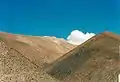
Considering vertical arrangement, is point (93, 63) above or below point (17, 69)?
above

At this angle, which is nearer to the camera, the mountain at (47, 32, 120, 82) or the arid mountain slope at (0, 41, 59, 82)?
the arid mountain slope at (0, 41, 59, 82)

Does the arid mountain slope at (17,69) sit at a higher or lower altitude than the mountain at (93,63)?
lower

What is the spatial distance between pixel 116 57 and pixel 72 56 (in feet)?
68.3

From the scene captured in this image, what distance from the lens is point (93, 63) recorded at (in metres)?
136

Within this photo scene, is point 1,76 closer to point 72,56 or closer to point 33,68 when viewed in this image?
point 33,68

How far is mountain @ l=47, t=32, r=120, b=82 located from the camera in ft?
412

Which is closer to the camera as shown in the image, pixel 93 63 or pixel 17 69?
pixel 17 69

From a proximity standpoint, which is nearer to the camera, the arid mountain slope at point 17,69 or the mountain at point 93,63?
the arid mountain slope at point 17,69

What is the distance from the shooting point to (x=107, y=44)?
145750 millimetres

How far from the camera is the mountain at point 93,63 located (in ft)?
412

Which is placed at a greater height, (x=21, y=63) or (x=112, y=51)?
Result: (x=112, y=51)

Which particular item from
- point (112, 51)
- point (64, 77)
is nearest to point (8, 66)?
point (64, 77)

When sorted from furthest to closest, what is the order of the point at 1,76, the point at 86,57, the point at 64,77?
the point at 86,57, the point at 64,77, the point at 1,76

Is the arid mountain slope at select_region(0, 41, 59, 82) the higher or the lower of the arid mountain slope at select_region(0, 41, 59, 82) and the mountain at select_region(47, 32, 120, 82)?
the lower
